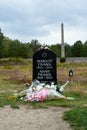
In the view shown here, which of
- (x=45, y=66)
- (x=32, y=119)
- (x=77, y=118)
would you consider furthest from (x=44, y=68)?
(x=77, y=118)

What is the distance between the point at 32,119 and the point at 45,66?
560cm

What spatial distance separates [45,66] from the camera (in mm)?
16391

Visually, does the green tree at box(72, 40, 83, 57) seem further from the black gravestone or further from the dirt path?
the dirt path

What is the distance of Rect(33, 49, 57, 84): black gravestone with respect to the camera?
16.4 m

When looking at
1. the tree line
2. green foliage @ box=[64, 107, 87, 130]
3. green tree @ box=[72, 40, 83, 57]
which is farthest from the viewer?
green tree @ box=[72, 40, 83, 57]

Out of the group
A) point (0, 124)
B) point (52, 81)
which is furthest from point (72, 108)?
point (52, 81)

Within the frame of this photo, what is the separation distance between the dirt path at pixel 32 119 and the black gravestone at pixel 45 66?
349 centimetres

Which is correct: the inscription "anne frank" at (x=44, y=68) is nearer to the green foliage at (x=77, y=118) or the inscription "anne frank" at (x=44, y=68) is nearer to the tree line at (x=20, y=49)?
the green foliage at (x=77, y=118)

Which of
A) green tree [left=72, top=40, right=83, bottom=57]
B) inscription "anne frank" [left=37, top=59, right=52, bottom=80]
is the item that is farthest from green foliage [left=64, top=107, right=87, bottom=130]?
green tree [left=72, top=40, right=83, bottom=57]

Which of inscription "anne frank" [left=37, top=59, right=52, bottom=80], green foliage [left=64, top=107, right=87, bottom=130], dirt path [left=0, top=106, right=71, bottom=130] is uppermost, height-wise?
inscription "anne frank" [left=37, top=59, right=52, bottom=80]

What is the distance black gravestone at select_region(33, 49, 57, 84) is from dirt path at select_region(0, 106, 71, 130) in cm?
349

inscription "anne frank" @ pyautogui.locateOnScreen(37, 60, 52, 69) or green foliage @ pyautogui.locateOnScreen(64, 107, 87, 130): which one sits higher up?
inscription "anne frank" @ pyautogui.locateOnScreen(37, 60, 52, 69)

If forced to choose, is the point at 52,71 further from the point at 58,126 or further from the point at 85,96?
the point at 58,126

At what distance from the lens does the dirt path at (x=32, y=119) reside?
991 cm
